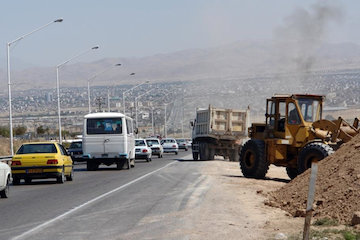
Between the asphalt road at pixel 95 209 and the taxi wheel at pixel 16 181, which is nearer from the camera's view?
the asphalt road at pixel 95 209

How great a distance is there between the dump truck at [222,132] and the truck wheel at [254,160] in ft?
58.4

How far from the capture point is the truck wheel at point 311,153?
25.2 metres

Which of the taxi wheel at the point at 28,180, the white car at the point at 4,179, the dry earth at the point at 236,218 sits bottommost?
the dry earth at the point at 236,218

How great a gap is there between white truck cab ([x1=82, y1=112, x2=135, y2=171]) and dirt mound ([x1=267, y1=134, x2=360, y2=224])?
1893 cm

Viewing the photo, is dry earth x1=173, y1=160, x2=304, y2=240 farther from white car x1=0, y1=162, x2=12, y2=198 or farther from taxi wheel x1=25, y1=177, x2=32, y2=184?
taxi wheel x1=25, y1=177, x2=32, y2=184

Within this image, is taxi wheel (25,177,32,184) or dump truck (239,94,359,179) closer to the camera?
dump truck (239,94,359,179)

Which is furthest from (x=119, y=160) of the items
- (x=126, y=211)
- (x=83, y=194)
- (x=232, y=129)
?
(x=126, y=211)

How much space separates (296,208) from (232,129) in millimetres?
30657

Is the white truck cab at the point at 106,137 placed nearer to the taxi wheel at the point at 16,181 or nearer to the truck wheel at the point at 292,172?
the taxi wheel at the point at 16,181

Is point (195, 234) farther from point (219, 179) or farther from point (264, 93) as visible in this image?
point (264, 93)

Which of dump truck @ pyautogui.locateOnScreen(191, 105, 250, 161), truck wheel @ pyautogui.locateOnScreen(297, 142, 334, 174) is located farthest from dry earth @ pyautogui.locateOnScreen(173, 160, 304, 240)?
dump truck @ pyautogui.locateOnScreen(191, 105, 250, 161)

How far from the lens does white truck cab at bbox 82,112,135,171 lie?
39812mm

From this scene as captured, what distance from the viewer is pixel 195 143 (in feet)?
170

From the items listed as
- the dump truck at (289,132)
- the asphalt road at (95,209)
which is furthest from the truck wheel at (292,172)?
the asphalt road at (95,209)
